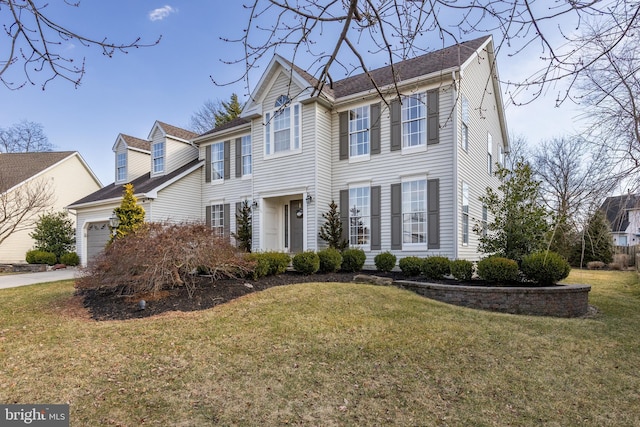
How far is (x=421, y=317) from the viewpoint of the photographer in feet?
22.3

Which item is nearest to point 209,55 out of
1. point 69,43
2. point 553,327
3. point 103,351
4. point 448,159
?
point 69,43

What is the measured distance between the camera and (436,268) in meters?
9.78

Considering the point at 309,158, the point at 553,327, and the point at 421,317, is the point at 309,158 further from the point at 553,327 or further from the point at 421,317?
the point at 553,327

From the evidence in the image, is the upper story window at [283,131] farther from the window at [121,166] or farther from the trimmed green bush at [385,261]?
the window at [121,166]

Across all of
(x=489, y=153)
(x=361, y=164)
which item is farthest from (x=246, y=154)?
(x=489, y=153)

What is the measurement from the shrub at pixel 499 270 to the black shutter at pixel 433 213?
82.7 inches

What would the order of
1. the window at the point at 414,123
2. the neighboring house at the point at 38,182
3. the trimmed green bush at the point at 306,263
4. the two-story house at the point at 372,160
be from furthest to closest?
the neighboring house at the point at 38,182 → the window at the point at 414,123 → the two-story house at the point at 372,160 → the trimmed green bush at the point at 306,263

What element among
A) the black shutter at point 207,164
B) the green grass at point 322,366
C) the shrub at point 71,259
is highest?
the black shutter at point 207,164

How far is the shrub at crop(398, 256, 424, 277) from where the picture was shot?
1037 cm

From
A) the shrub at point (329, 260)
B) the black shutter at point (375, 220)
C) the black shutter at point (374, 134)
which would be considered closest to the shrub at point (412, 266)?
the black shutter at point (375, 220)

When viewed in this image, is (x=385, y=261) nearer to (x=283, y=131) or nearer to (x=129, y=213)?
(x=283, y=131)

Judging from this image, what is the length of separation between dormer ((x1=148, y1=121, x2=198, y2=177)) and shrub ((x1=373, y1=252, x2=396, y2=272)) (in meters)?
11.0

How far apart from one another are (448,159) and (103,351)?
383 inches

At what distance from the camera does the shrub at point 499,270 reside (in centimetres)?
880
